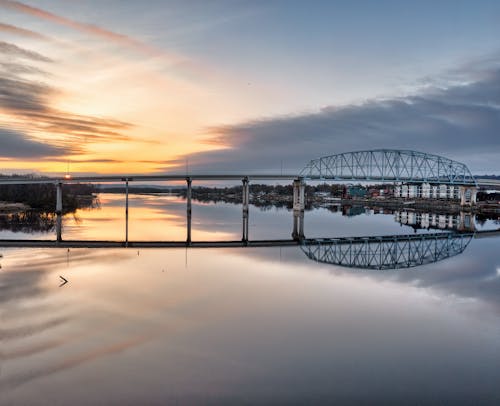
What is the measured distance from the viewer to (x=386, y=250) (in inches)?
1468

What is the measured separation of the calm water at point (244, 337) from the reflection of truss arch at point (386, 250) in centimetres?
552

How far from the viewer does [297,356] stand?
11164mm

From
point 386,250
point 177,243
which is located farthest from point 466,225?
point 177,243

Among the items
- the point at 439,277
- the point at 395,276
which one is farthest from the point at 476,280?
the point at 395,276

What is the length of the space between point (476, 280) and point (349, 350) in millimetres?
15516

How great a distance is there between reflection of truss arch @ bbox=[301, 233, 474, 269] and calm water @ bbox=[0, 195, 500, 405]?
217 inches

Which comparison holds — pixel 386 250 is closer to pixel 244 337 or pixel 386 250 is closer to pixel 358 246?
pixel 358 246

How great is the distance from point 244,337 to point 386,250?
28028mm

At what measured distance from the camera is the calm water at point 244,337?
919cm

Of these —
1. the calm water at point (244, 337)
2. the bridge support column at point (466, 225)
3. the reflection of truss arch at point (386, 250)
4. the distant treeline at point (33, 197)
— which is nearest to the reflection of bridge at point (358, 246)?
the reflection of truss arch at point (386, 250)

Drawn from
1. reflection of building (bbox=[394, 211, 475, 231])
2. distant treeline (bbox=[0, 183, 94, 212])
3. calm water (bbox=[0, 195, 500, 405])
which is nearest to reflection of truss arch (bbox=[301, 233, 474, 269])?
calm water (bbox=[0, 195, 500, 405])

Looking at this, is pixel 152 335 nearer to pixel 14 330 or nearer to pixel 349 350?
pixel 14 330

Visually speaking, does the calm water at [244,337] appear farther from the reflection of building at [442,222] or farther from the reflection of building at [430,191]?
the reflection of building at [430,191]

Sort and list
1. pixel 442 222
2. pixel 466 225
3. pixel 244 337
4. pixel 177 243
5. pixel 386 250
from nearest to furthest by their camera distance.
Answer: pixel 244 337 < pixel 386 250 < pixel 177 243 < pixel 466 225 < pixel 442 222
